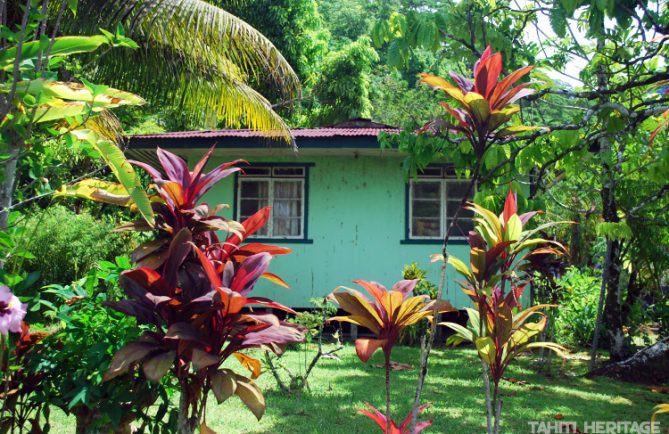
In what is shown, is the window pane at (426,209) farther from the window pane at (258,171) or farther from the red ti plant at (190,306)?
the red ti plant at (190,306)

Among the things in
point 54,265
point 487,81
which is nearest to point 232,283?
point 487,81

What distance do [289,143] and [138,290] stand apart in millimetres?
7204

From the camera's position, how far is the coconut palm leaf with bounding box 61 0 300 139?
26.3ft

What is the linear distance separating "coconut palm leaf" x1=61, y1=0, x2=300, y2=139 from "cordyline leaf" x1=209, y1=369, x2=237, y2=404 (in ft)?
18.5

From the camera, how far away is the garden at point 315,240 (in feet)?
9.55

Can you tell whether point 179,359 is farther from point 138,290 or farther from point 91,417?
point 91,417

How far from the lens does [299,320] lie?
6.48 m

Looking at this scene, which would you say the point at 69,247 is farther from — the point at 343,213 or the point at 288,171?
the point at 343,213

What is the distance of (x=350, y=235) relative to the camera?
11297mm

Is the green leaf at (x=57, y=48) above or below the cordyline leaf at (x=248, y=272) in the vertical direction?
above

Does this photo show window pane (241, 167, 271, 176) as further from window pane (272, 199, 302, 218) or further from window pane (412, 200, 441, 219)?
window pane (412, 200, 441, 219)

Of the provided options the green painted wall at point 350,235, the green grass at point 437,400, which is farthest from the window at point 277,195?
the green grass at point 437,400

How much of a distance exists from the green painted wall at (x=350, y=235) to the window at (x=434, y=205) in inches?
7.9

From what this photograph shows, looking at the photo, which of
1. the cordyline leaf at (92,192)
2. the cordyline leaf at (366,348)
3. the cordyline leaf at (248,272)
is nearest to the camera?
the cordyline leaf at (366,348)
